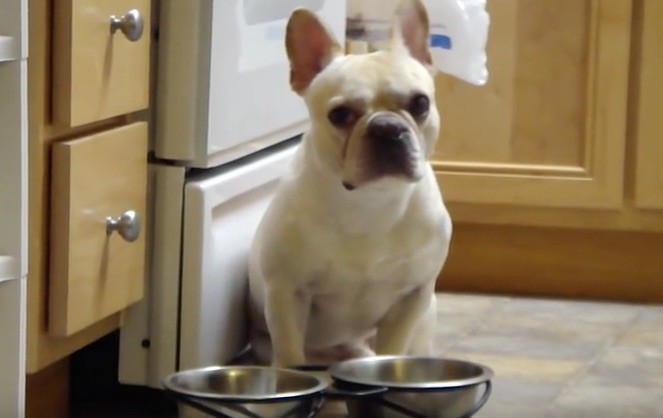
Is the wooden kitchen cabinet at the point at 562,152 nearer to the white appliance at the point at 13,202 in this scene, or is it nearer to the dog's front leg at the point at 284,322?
the dog's front leg at the point at 284,322

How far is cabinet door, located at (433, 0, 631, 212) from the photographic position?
2.31m

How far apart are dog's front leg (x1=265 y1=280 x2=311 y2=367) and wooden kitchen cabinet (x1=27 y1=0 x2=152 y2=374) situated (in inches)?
9.2

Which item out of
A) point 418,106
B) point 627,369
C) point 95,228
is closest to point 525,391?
point 627,369

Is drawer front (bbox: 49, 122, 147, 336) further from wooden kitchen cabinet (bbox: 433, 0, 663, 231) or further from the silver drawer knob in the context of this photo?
wooden kitchen cabinet (bbox: 433, 0, 663, 231)

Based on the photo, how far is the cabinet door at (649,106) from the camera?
7.45 ft

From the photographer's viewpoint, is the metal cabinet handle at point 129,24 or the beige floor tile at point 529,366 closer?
the metal cabinet handle at point 129,24

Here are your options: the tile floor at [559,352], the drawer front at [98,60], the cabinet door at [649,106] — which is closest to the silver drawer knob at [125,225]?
the drawer front at [98,60]

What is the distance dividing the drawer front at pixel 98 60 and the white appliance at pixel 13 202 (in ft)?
0.27

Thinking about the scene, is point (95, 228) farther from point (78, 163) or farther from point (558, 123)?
point (558, 123)

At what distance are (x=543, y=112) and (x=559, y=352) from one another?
1.81 feet

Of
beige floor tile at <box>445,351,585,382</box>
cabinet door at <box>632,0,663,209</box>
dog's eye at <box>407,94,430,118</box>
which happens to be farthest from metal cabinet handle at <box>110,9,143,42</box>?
cabinet door at <box>632,0,663,209</box>

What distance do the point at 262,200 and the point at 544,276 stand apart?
0.77 meters

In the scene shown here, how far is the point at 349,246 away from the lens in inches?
63.9

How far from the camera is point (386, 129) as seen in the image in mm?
1510
